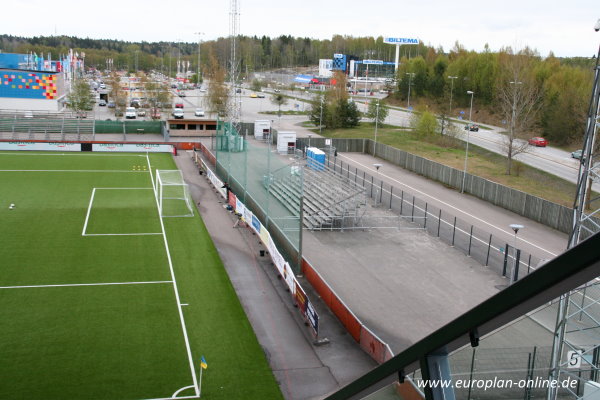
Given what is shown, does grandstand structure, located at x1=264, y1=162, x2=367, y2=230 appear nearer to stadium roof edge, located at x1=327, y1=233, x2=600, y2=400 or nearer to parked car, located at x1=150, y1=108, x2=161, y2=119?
stadium roof edge, located at x1=327, y1=233, x2=600, y2=400

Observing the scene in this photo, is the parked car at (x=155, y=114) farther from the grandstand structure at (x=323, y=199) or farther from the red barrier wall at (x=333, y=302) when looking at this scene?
the red barrier wall at (x=333, y=302)

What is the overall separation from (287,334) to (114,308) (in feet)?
19.4

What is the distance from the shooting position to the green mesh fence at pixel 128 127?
6338 cm

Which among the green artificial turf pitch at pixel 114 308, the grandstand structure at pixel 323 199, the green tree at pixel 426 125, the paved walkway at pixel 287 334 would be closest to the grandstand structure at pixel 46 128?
the green artificial turf pitch at pixel 114 308

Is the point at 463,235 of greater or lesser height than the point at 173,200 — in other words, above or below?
above

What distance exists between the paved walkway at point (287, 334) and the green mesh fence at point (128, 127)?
39278 mm

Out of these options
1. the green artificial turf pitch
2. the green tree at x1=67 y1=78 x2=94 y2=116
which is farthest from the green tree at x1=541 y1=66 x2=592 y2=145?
the green tree at x1=67 y1=78 x2=94 y2=116

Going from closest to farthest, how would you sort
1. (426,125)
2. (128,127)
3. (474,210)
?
(474,210) < (426,125) < (128,127)

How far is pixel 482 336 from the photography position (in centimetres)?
260

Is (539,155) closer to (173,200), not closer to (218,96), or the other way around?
(173,200)

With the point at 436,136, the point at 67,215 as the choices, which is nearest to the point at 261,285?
the point at 67,215

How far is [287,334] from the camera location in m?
18.7

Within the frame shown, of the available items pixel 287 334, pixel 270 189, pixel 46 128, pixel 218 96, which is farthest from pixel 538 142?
pixel 46 128

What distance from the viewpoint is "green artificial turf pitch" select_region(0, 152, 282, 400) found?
50.7 ft
